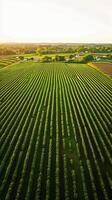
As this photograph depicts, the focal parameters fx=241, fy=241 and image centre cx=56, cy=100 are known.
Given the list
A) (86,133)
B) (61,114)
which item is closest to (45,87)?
(61,114)

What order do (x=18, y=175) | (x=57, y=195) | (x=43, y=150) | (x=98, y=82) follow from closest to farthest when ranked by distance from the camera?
(x=57, y=195) → (x=18, y=175) → (x=43, y=150) → (x=98, y=82)

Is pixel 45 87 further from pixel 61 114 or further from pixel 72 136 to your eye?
pixel 72 136

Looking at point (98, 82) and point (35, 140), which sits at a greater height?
point (35, 140)

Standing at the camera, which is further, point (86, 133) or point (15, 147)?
point (86, 133)

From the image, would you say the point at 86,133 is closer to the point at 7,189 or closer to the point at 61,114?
the point at 61,114

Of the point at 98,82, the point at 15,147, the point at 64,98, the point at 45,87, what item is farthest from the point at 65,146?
the point at 98,82

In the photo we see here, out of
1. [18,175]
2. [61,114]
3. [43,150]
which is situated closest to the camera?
[18,175]
